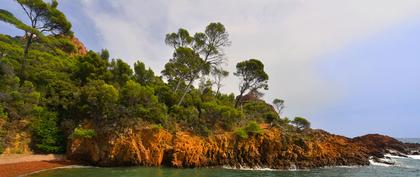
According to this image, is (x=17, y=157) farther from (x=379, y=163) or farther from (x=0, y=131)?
(x=379, y=163)

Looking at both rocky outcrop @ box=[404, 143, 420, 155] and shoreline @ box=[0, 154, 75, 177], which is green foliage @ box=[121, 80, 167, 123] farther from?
rocky outcrop @ box=[404, 143, 420, 155]

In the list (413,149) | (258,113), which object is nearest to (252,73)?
(258,113)

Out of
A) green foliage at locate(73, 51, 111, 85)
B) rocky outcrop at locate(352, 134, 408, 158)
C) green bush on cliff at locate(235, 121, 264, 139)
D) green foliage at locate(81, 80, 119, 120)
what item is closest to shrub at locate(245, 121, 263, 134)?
green bush on cliff at locate(235, 121, 264, 139)

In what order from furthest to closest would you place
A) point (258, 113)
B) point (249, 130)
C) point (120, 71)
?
point (258, 113) → point (120, 71) → point (249, 130)

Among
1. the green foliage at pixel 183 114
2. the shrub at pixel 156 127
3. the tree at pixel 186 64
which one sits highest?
the tree at pixel 186 64

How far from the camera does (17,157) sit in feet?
87.3

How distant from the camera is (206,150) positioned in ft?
110

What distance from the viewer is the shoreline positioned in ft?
70.8

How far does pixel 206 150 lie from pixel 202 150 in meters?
0.49

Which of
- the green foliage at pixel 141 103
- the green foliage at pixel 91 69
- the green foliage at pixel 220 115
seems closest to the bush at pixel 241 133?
the green foliage at pixel 220 115

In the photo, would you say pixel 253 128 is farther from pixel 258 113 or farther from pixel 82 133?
pixel 82 133

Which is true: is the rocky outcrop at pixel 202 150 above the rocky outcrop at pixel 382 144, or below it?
below

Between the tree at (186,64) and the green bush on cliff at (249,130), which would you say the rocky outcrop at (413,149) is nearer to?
the green bush on cliff at (249,130)

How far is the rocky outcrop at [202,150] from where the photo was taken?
29.9 meters
